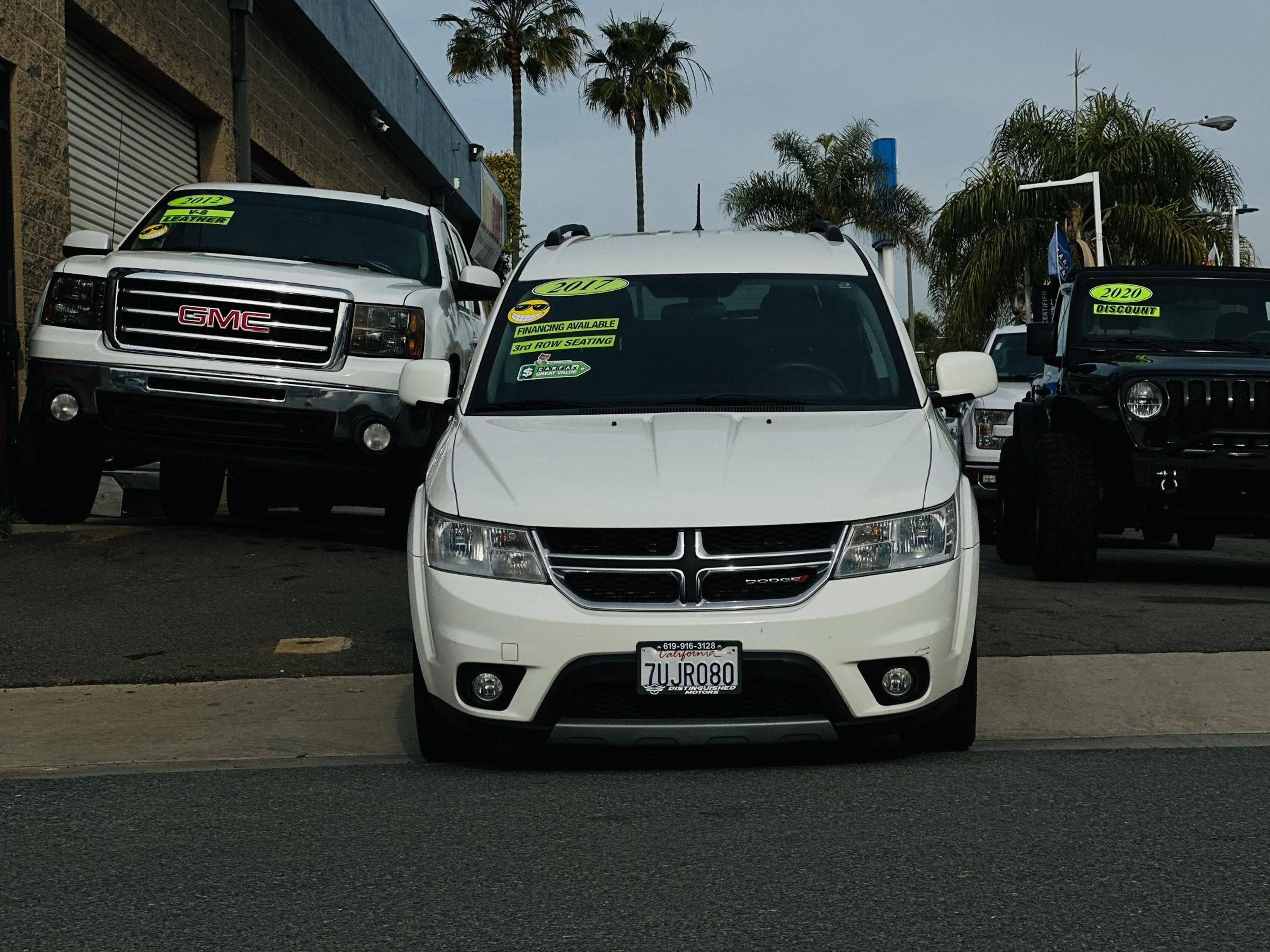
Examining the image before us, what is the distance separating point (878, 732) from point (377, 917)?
1.93 m

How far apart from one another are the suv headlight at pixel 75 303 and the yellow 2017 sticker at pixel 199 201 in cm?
126

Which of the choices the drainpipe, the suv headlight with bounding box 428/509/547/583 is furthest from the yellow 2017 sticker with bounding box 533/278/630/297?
the drainpipe

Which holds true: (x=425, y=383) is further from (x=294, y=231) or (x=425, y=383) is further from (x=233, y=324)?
(x=294, y=231)

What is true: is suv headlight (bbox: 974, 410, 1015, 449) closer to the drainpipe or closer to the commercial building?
the commercial building

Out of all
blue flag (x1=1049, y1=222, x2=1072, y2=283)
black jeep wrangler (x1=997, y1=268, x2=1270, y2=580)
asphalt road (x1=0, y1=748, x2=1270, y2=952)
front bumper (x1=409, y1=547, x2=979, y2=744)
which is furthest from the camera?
blue flag (x1=1049, y1=222, x2=1072, y2=283)

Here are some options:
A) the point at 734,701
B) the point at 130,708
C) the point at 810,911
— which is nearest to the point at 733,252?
the point at 734,701

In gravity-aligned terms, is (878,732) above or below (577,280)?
below

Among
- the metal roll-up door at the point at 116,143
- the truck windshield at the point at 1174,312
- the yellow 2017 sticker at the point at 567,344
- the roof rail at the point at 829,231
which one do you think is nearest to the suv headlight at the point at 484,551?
the yellow 2017 sticker at the point at 567,344

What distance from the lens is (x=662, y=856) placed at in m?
4.59

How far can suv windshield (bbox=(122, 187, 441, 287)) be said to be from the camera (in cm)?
1156

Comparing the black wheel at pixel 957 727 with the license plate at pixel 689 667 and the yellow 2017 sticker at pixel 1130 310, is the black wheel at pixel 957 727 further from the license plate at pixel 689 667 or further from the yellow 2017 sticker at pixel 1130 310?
the yellow 2017 sticker at pixel 1130 310

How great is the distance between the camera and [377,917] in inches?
160

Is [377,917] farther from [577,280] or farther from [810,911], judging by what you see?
[577,280]

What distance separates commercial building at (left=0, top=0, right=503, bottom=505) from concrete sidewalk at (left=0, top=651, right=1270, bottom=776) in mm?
7130
